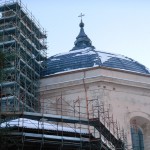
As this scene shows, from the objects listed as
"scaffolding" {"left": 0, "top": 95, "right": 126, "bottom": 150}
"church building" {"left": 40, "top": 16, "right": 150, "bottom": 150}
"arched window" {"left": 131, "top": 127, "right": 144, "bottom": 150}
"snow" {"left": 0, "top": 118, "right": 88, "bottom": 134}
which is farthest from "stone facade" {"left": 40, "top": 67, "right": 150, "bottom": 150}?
"snow" {"left": 0, "top": 118, "right": 88, "bottom": 134}

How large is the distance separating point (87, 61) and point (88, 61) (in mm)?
63

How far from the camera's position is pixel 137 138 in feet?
82.6

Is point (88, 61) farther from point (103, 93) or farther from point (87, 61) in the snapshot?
point (103, 93)

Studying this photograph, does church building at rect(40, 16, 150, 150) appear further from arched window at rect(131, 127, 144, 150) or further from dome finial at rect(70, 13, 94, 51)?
dome finial at rect(70, 13, 94, 51)

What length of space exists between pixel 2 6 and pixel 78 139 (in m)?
11.1

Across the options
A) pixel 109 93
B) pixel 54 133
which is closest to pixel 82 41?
pixel 109 93

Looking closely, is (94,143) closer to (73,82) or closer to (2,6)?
(73,82)

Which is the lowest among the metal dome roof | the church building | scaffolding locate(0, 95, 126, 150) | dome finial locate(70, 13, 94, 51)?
scaffolding locate(0, 95, 126, 150)

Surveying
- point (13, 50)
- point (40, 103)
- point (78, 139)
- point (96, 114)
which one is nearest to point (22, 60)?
point (13, 50)

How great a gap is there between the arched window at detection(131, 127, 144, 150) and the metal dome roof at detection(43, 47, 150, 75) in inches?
136

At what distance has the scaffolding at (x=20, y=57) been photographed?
75.6 feet

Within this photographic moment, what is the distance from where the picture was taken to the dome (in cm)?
2594

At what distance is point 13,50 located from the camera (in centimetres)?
2391

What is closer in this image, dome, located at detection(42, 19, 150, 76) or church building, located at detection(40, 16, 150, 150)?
church building, located at detection(40, 16, 150, 150)
